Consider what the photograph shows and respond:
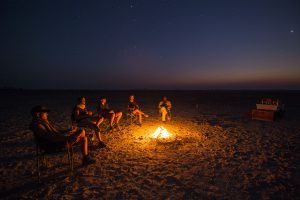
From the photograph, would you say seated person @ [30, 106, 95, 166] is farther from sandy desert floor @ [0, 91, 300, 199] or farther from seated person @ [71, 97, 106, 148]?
seated person @ [71, 97, 106, 148]

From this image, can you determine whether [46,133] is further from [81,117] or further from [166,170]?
[166,170]

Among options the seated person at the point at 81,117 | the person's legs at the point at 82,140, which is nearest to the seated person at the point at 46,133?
the person's legs at the point at 82,140

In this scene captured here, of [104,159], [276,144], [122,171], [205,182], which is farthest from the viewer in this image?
[276,144]

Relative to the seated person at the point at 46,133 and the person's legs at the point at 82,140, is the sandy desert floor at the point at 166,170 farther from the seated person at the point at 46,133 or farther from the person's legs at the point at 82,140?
the seated person at the point at 46,133

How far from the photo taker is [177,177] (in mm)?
4219

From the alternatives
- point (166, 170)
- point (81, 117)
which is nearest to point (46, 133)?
point (81, 117)

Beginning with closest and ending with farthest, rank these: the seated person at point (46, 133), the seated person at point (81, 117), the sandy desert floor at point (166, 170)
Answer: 1. the sandy desert floor at point (166, 170)
2. the seated person at point (46, 133)
3. the seated person at point (81, 117)

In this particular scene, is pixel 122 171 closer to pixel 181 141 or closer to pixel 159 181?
pixel 159 181

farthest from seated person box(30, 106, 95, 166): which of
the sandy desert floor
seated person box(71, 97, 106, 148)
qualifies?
seated person box(71, 97, 106, 148)

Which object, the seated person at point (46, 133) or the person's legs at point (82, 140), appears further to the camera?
the person's legs at point (82, 140)

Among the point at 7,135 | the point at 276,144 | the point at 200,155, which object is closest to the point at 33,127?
the point at 200,155

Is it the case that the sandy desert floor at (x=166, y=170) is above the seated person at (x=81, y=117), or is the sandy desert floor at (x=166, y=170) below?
below

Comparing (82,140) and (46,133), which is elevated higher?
(46,133)

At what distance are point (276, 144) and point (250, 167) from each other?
2.47m
